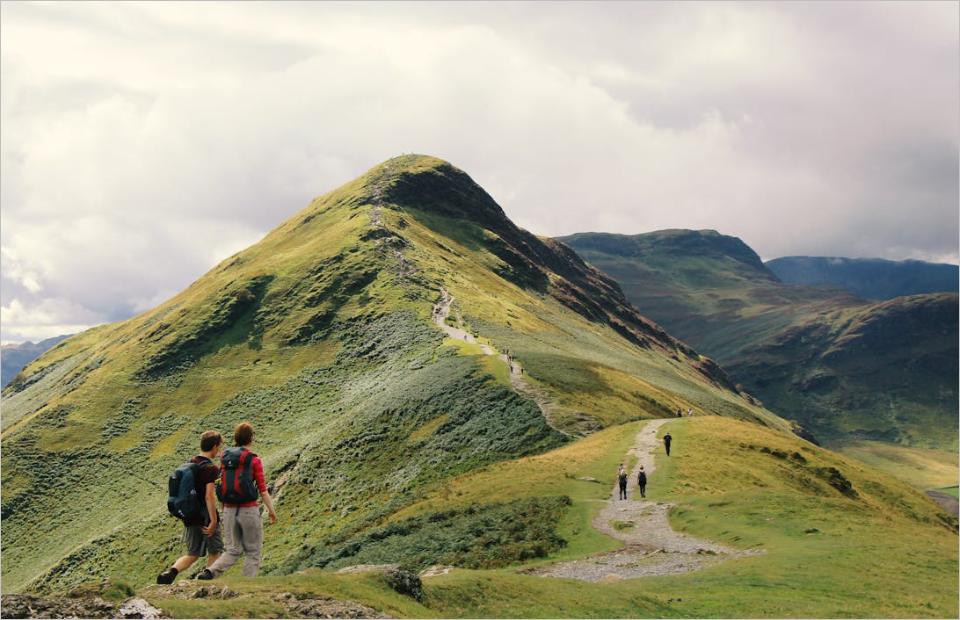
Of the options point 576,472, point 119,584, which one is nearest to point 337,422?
point 576,472

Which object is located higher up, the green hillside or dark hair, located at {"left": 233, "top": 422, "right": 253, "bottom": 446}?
dark hair, located at {"left": 233, "top": 422, "right": 253, "bottom": 446}

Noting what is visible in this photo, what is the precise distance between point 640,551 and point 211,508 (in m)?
22.2

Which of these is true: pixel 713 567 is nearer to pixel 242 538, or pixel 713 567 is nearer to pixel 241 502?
pixel 242 538

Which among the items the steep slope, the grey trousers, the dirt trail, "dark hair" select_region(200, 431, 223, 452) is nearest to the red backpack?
the grey trousers

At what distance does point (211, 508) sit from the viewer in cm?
1518

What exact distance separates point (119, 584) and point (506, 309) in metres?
123

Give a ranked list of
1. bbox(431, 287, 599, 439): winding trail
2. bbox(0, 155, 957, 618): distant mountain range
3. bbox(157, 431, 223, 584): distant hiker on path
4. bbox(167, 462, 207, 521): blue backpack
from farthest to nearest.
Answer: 1. bbox(431, 287, 599, 439): winding trail
2. bbox(0, 155, 957, 618): distant mountain range
3. bbox(157, 431, 223, 584): distant hiker on path
4. bbox(167, 462, 207, 521): blue backpack

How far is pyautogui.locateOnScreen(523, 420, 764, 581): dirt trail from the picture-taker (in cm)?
2830

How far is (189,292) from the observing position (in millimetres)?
188125

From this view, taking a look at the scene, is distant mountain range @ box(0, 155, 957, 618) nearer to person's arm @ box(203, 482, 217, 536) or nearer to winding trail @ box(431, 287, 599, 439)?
winding trail @ box(431, 287, 599, 439)

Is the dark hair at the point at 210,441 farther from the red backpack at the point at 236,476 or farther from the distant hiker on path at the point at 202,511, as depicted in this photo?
the red backpack at the point at 236,476

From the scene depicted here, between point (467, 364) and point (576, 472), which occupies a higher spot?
point (467, 364)

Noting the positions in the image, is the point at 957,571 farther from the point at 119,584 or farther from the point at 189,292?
the point at 189,292

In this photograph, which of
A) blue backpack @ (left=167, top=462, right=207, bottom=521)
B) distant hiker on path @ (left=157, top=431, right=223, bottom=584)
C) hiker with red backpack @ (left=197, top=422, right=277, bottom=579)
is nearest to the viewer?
blue backpack @ (left=167, top=462, right=207, bottom=521)
